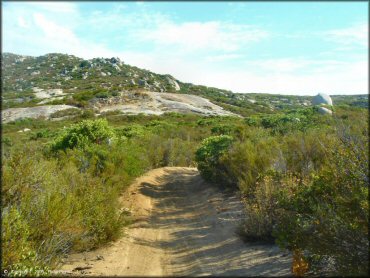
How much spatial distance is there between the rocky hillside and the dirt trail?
3998 centimetres

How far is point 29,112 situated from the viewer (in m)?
49.8

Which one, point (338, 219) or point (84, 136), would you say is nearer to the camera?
point (338, 219)

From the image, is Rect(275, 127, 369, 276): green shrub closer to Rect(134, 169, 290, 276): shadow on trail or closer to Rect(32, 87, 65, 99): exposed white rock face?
Rect(134, 169, 290, 276): shadow on trail

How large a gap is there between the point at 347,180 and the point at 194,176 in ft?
40.9

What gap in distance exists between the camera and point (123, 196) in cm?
1291

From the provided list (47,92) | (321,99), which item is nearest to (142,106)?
(47,92)

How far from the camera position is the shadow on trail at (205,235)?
20.4 feet

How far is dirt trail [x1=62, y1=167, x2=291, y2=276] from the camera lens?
244 inches

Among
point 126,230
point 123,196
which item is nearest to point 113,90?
point 123,196

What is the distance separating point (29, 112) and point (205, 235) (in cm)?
4680

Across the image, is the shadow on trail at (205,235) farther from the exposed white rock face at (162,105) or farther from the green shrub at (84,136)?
the exposed white rock face at (162,105)

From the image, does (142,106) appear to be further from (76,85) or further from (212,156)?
(212,156)

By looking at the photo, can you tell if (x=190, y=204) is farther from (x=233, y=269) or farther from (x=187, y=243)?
(x=233, y=269)

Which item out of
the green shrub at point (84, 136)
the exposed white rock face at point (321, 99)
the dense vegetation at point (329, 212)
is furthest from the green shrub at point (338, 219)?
the exposed white rock face at point (321, 99)
